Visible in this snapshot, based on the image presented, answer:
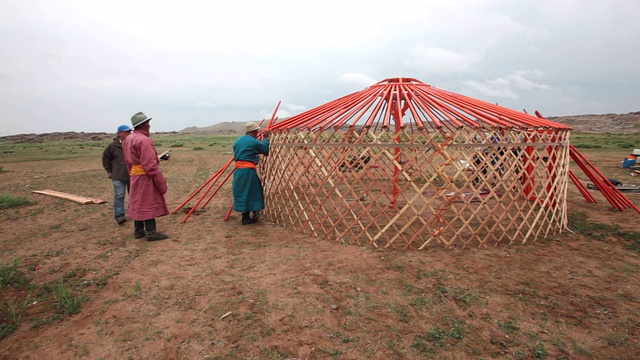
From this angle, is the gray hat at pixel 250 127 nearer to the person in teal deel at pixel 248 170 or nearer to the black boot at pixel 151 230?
the person in teal deel at pixel 248 170

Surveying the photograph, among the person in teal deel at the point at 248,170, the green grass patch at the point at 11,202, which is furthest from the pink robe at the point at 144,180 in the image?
the green grass patch at the point at 11,202

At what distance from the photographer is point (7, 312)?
215 centimetres

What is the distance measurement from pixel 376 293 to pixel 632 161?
8.42 metres

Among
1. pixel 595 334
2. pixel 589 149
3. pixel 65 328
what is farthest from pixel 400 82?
pixel 589 149

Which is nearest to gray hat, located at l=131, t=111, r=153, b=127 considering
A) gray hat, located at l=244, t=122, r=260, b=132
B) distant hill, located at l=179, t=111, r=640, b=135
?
gray hat, located at l=244, t=122, r=260, b=132

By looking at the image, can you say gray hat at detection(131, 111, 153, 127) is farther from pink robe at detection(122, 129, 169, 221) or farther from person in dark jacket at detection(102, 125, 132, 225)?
person in dark jacket at detection(102, 125, 132, 225)

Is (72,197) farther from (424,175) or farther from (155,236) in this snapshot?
(424,175)

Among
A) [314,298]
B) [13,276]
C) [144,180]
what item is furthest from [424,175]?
[13,276]

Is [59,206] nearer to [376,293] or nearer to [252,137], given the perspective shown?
[252,137]

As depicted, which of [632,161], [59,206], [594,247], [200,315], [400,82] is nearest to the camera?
[200,315]

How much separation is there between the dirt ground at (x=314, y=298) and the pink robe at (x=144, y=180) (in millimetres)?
356

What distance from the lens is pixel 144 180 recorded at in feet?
10.8

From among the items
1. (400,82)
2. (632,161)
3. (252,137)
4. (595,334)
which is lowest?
(595,334)

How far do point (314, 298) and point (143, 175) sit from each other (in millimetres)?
2102
